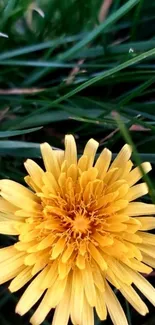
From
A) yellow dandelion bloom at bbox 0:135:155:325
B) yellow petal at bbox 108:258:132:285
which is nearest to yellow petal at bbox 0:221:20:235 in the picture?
yellow dandelion bloom at bbox 0:135:155:325

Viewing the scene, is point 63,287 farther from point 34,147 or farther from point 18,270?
point 34,147

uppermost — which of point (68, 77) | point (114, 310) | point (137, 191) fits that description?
point (68, 77)

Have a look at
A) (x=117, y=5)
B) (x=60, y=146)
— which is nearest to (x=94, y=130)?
(x=60, y=146)

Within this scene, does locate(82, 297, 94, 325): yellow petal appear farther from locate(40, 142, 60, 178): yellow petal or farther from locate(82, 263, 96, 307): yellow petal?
locate(40, 142, 60, 178): yellow petal

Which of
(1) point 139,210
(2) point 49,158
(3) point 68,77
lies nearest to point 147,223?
(1) point 139,210

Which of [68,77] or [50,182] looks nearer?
[50,182]

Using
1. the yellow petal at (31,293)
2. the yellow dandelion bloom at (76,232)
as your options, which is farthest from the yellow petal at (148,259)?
the yellow petal at (31,293)

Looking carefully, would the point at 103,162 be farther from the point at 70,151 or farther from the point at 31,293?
the point at 31,293

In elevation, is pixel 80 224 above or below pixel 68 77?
below

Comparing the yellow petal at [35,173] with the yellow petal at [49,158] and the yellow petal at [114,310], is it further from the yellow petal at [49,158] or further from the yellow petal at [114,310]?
the yellow petal at [114,310]
